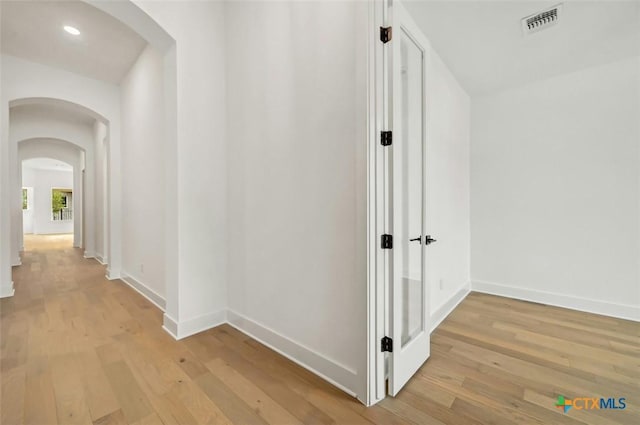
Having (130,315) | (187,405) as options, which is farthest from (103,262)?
(187,405)

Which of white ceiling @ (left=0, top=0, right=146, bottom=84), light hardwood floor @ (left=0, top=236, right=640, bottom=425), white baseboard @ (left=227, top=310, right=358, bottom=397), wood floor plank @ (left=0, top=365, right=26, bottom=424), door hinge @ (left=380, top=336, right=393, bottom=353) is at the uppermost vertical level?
white ceiling @ (left=0, top=0, right=146, bottom=84)

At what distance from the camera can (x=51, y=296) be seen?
341 cm

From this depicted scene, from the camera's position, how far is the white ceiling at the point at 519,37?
2.12m

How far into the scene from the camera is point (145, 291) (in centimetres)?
339

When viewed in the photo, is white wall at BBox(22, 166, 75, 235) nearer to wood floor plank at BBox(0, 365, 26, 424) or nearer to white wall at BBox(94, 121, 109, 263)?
white wall at BBox(94, 121, 109, 263)

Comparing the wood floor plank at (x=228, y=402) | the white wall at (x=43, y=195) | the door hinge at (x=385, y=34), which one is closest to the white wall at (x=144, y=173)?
the wood floor plank at (x=228, y=402)

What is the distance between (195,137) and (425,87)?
2.07 meters

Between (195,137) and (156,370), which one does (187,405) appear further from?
(195,137)

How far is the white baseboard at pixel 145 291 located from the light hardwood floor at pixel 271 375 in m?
0.13

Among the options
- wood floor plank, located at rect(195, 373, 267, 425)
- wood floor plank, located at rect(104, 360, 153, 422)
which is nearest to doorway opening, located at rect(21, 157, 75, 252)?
wood floor plank, located at rect(104, 360, 153, 422)

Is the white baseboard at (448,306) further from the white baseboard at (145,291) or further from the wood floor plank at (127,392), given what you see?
the white baseboard at (145,291)

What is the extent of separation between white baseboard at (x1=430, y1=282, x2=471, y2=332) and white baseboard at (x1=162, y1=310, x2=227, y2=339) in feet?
6.97

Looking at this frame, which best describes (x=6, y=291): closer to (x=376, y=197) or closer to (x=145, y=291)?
(x=145, y=291)

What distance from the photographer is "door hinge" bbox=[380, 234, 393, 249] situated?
1525mm
